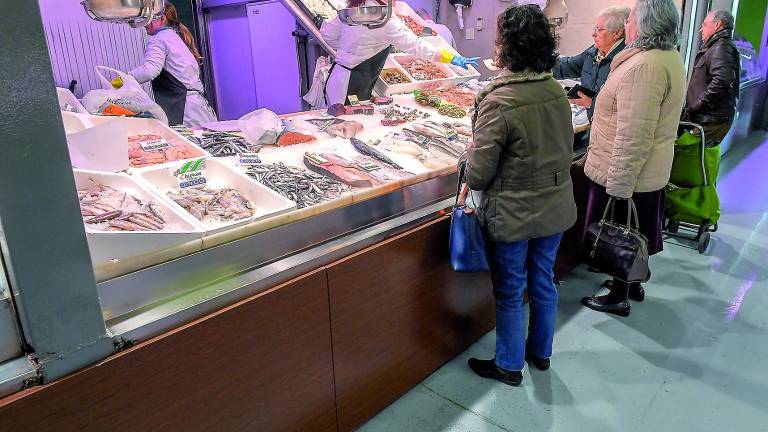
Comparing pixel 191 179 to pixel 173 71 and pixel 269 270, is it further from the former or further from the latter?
pixel 173 71

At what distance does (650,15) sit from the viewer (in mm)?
2736

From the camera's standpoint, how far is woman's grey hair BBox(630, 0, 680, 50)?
2727 mm

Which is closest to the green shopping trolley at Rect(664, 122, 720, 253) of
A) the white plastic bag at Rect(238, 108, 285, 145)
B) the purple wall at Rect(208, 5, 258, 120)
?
the white plastic bag at Rect(238, 108, 285, 145)

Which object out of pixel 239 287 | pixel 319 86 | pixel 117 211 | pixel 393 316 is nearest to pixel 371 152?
pixel 393 316

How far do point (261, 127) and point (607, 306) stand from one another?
2.36 metres

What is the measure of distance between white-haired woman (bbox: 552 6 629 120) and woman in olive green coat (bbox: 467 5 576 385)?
1638 mm

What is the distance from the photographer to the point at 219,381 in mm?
1685

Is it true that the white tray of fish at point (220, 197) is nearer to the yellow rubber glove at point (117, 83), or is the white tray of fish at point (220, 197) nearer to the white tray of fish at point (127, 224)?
the white tray of fish at point (127, 224)

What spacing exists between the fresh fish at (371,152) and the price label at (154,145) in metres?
0.90

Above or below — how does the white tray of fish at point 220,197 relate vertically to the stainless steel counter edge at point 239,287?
above

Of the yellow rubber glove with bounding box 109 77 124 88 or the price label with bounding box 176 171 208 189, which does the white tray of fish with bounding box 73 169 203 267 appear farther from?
the yellow rubber glove with bounding box 109 77 124 88

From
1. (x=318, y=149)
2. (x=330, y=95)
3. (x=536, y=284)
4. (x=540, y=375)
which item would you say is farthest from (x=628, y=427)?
(x=330, y=95)

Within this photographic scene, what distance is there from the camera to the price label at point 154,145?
224 cm

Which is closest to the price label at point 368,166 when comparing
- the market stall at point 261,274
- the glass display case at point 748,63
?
the market stall at point 261,274
